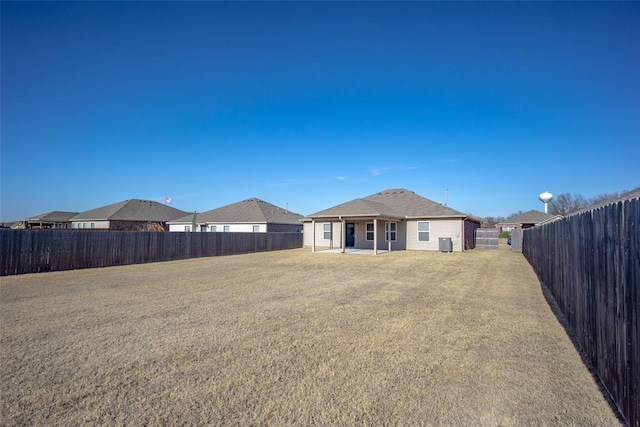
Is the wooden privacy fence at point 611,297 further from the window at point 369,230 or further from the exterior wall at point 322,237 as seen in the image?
the exterior wall at point 322,237

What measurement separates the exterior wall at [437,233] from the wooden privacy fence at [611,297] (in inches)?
676

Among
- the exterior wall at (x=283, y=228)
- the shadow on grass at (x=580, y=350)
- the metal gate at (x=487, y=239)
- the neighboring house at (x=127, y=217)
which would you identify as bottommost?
the shadow on grass at (x=580, y=350)

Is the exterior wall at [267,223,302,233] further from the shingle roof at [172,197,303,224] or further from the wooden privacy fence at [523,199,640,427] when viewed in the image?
the wooden privacy fence at [523,199,640,427]

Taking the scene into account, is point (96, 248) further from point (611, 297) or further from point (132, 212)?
point (132, 212)

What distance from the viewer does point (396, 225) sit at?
77.2 ft

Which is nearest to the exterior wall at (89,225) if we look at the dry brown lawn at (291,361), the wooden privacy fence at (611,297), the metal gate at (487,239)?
the dry brown lawn at (291,361)

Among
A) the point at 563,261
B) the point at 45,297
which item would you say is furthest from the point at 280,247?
the point at 563,261

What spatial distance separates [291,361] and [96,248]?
1402 cm

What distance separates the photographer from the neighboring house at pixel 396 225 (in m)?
21.6

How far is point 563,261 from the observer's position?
638cm

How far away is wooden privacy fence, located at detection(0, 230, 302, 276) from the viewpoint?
11.7m

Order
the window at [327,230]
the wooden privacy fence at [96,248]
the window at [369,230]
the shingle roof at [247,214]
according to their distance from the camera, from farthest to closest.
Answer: the shingle roof at [247,214], the window at [327,230], the window at [369,230], the wooden privacy fence at [96,248]

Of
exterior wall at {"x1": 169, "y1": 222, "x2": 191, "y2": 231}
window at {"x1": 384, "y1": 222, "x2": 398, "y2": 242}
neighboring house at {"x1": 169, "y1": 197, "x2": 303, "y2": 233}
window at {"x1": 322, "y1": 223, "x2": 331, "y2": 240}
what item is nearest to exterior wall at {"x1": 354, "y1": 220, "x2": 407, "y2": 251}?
window at {"x1": 384, "y1": 222, "x2": 398, "y2": 242}

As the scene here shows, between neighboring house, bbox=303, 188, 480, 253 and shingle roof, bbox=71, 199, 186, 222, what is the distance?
842 inches
